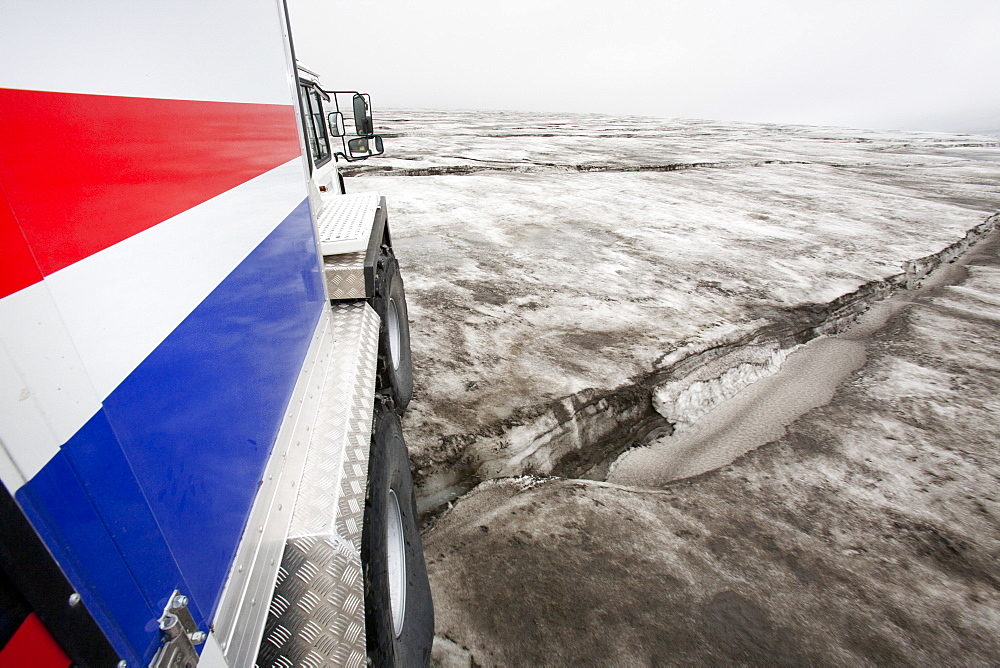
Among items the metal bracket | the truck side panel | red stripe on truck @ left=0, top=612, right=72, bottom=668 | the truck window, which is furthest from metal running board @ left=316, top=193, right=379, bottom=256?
red stripe on truck @ left=0, top=612, right=72, bottom=668

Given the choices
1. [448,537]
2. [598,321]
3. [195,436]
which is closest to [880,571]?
[448,537]

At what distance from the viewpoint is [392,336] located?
336cm

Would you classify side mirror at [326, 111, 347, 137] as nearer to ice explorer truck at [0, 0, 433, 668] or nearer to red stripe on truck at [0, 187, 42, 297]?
ice explorer truck at [0, 0, 433, 668]

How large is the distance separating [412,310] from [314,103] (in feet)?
6.45

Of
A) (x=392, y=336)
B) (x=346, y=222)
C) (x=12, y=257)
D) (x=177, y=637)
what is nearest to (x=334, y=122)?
(x=346, y=222)

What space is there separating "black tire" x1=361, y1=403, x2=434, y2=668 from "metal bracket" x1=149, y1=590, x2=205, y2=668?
702 millimetres

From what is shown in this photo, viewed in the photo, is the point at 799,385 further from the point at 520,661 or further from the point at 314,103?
the point at 314,103

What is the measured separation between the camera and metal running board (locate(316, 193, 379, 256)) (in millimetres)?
2834

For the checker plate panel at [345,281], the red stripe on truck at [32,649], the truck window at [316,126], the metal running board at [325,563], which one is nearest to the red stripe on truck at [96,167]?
the red stripe on truck at [32,649]

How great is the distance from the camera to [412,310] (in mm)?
4750

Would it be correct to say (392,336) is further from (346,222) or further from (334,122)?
(334,122)

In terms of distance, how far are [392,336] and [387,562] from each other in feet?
6.32

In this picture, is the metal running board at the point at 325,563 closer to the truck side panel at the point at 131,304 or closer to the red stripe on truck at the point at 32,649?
the truck side panel at the point at 131,304

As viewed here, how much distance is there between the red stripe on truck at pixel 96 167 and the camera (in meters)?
0.60
